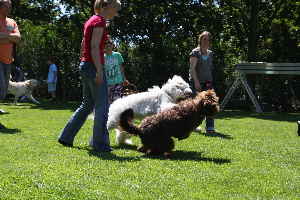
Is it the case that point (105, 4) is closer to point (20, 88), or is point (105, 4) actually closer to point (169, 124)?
point (169, 124)

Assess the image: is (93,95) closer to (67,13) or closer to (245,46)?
(67,13)

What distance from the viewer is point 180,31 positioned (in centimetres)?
1973

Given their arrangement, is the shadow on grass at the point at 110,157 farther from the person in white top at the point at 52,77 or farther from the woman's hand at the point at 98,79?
the person in white top at the point at 52,77

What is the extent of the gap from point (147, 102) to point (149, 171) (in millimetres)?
2566

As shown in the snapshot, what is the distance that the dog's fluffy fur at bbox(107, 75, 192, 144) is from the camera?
7.50m

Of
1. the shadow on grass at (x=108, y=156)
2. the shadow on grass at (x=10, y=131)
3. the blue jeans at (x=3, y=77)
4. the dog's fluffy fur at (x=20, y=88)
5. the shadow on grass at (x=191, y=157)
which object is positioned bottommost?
the dog's fluffy fur at (x=20, y=88)

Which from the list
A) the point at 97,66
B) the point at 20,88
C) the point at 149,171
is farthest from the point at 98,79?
the point at 20,88

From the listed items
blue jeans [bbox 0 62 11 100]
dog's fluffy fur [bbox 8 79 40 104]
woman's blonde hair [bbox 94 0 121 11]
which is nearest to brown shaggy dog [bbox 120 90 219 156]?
woman's blonde hair [bbox 94 0 121 11]

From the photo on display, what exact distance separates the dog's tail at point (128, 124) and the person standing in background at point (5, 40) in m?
3.22

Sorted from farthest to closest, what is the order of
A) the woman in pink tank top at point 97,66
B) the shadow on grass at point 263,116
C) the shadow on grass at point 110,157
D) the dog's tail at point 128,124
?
the shadow on grass at point 263,116 → the dog's tail at point 128,124 → the woman in pink tank top at point 97,66 → the shadow on grass at point 110,157

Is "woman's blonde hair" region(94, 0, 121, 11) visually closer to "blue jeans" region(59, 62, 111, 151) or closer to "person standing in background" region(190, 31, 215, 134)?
"blue jeans" region(59, 62, 111, 151)

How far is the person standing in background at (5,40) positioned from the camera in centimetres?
864

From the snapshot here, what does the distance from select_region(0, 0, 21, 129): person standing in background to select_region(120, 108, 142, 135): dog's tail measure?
10.6 feet

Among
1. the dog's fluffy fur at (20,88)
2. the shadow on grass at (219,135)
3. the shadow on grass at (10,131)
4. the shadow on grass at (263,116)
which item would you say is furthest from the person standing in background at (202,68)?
the dog's fluffy fur at (20,88)
